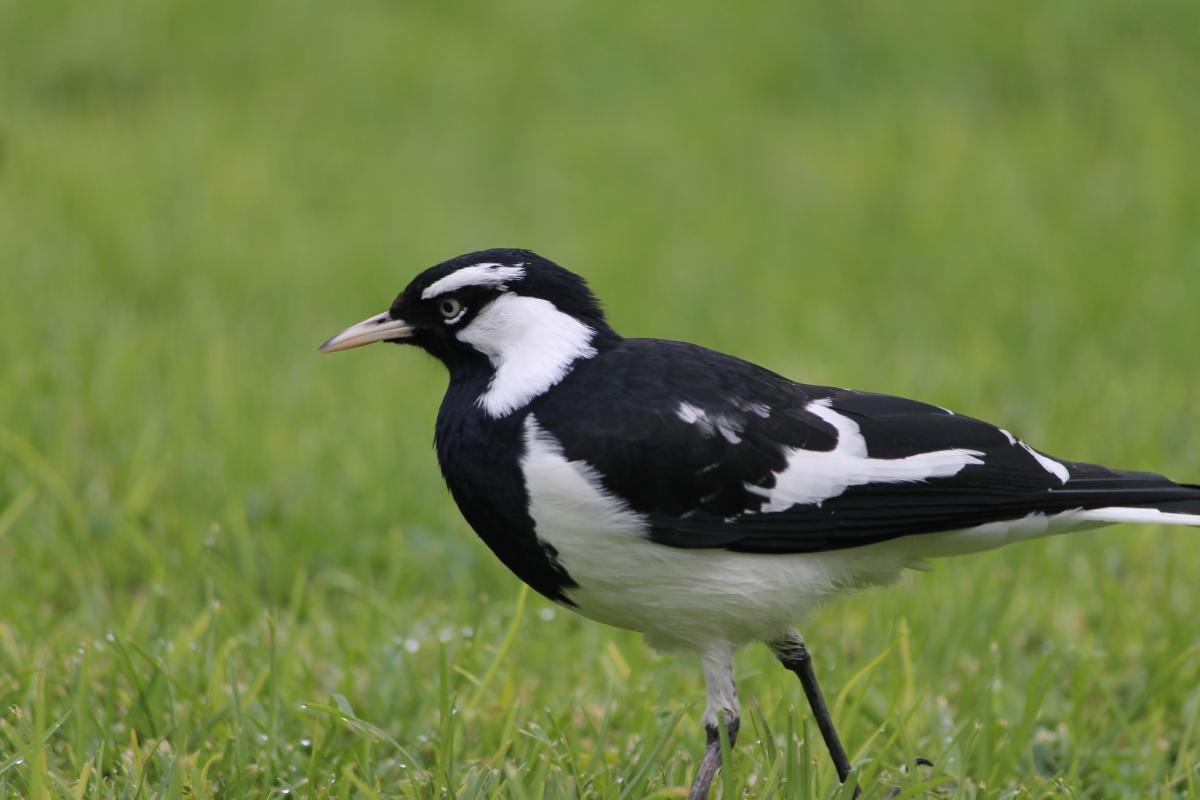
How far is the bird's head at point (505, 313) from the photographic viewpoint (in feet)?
10.2

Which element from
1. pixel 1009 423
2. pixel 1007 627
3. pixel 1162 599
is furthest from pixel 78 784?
pixel 1009 423

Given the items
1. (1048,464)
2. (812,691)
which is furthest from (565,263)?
(1048,464)

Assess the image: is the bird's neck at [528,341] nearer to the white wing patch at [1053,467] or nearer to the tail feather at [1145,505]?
the white wing patch at [1053,467]

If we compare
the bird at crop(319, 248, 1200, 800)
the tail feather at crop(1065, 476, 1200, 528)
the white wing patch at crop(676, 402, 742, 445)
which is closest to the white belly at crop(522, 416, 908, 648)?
the bird at crop(319, 248, 1200, 800)

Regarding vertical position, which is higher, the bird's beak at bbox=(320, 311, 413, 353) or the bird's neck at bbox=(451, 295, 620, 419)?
the bird's neck at bbox=(451, 295, 620, 419)

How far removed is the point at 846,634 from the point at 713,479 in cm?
147

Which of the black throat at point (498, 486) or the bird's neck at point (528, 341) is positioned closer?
the black throat at point (498, 486)

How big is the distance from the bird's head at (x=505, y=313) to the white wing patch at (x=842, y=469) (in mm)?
501

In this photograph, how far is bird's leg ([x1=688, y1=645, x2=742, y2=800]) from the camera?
9.87 feet

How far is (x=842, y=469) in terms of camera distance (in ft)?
9.93

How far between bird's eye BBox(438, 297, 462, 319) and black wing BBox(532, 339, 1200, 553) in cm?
31

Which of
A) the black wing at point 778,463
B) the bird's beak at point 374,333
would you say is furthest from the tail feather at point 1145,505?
the bird's beak at point 374,333

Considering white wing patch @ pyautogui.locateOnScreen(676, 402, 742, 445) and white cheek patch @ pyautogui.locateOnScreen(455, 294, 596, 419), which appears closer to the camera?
white wing patch @ pyautogui.locateOnScreen(676, 402, 742, 445)

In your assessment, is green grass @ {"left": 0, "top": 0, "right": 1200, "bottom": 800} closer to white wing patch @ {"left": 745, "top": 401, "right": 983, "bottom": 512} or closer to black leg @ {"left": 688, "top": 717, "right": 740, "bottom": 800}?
black leg @ {"left": 688, "top": 717, "right": 740, "bottom": 800}
